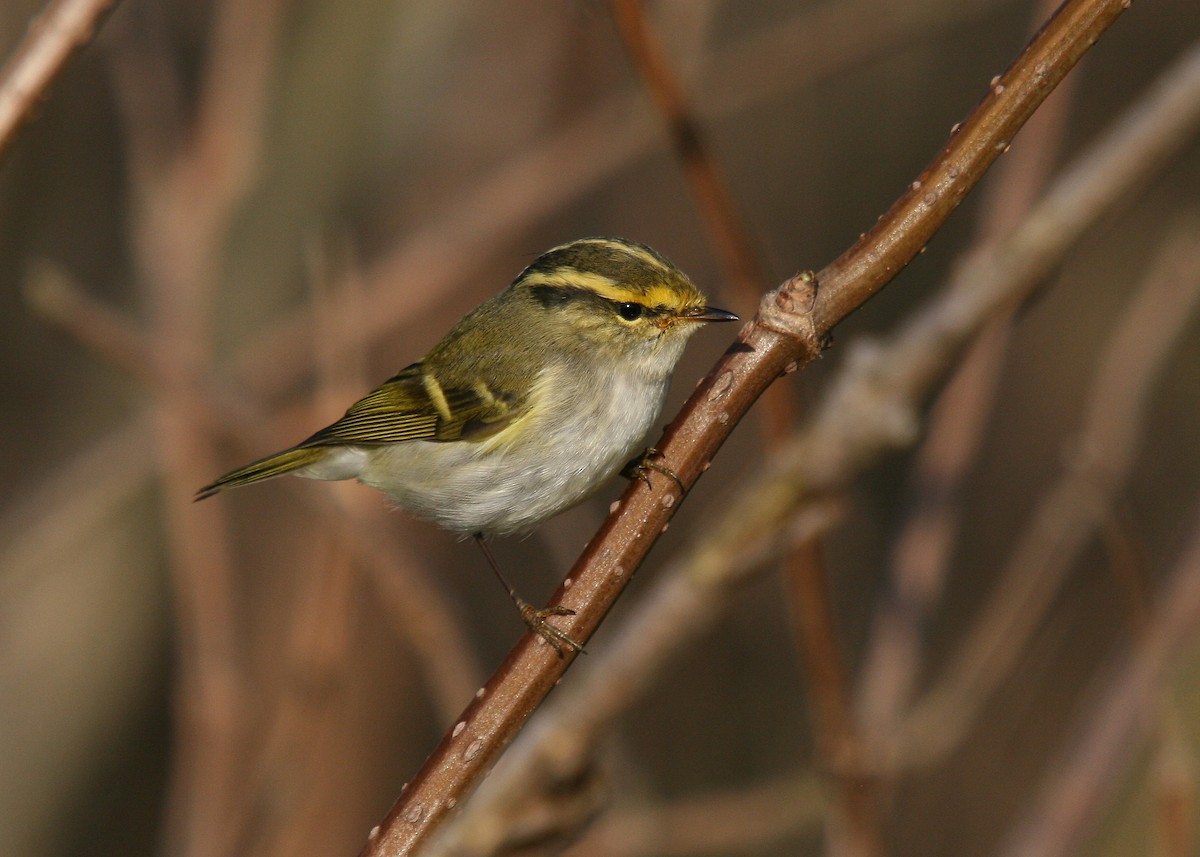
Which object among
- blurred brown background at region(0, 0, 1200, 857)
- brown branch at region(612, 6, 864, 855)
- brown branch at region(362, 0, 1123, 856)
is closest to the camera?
brown branch at region(362, 0, 1123, 856)

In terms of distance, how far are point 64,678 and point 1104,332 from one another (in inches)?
204

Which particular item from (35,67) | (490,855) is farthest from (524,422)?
(35,67)

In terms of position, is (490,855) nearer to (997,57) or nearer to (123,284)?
(123,284)

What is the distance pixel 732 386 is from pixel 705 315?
Result: 0.95 meters

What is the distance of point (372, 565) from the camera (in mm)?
3439

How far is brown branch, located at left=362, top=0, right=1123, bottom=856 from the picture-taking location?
2.03 m

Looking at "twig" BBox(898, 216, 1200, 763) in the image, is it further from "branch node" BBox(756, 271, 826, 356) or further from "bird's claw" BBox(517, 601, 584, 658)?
"bird's claw" BBox(517, 601, 584, 658)

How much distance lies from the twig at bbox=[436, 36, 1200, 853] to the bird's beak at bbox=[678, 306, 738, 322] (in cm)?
65

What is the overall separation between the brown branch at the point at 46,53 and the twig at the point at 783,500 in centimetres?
125

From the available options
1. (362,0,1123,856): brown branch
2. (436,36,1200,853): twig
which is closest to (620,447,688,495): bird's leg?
(362,0,1123,856): brown branch

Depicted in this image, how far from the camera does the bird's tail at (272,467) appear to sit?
328cm

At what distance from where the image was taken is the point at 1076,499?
11.6ft

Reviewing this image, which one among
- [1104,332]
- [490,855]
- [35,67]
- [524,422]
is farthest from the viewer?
[1104,332]

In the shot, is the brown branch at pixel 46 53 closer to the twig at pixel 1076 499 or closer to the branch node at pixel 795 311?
the branch node at pixel 795 311
